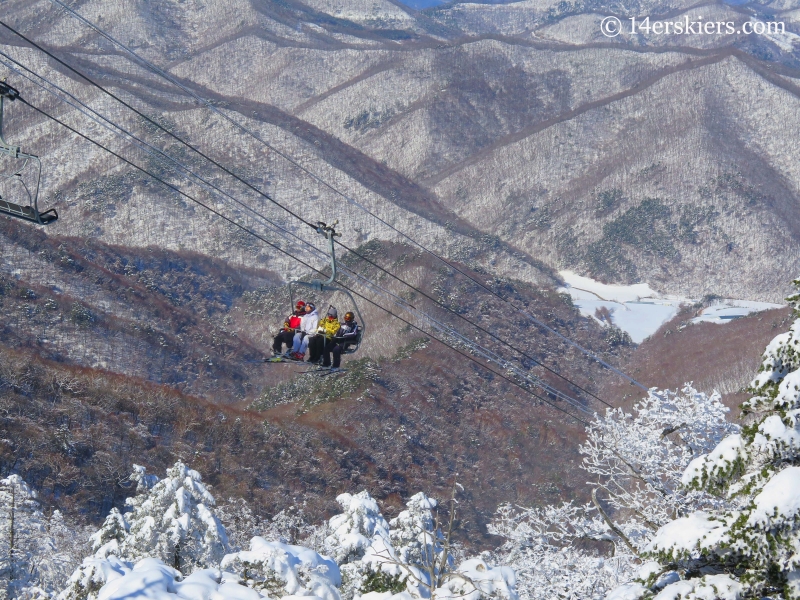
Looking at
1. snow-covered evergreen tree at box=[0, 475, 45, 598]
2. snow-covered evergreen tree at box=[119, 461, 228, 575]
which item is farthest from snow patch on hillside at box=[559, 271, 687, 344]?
snow-covered evergreen tree at box=[0, 475, 45, 598]

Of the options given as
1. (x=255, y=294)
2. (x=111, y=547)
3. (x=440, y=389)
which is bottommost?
(x=255, y=294)

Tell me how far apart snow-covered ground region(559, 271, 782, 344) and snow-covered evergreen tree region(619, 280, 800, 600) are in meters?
66.9

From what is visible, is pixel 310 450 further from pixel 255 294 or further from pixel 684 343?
pixel 684 343

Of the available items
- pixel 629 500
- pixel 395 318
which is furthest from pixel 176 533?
pixel 395 318

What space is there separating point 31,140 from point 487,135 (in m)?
63.3

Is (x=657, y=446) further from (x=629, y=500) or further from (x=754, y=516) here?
(x=754, y=516)

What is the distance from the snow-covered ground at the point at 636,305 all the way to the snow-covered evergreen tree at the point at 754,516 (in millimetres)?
66950

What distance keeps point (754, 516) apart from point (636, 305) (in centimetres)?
7830

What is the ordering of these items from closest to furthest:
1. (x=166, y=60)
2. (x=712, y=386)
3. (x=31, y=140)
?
(x=712, y=386)
(x=31, y=140)
(x=166, y=60)

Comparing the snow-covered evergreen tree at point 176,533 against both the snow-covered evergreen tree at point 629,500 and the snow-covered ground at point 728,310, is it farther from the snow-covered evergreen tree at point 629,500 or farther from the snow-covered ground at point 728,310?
the snow-covered ground at point 728,310

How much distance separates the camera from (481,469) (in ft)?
155

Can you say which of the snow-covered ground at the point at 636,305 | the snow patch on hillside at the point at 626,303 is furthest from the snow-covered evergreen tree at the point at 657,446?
the snow-covered ground at the point at 636,305

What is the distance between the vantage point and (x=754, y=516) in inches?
240

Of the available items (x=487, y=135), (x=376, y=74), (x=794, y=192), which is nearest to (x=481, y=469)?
(x=794, y=192)
